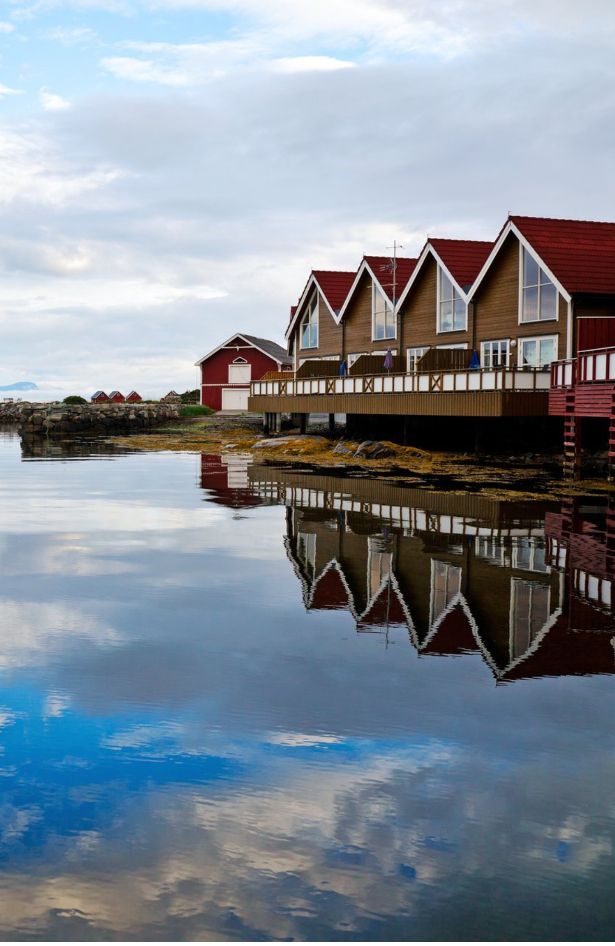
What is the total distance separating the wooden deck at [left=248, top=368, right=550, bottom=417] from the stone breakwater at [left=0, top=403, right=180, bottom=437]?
23.2 m

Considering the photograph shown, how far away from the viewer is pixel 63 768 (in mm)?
6469

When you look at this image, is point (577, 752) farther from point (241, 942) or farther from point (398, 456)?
point (398, 456)

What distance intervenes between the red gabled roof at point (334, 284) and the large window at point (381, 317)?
4278 mm

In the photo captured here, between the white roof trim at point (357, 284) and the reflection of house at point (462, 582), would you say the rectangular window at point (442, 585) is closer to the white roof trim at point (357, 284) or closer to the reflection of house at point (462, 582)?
the reflection of house at point (462, 582)

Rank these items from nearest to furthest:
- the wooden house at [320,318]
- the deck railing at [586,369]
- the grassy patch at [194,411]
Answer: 1. the deck railing at [586,369]
2. the wooden house at [320,318]
3. the grassy patch at [194,411]

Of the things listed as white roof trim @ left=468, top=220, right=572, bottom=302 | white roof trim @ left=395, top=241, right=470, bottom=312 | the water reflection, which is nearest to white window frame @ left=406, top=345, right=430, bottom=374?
white roof trim @ left=395, top=241, right=470, bottom=312

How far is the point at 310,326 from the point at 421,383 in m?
20.3

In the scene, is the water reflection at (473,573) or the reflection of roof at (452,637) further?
the water reflection at (473,573)

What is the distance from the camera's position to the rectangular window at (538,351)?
34781mm

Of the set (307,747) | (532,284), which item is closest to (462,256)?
(532,284)

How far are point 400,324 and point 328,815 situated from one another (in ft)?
137

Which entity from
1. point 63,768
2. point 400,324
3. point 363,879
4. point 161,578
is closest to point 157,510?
point 161,578

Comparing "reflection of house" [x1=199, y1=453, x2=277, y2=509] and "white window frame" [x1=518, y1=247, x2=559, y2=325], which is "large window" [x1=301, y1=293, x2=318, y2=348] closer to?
"reflection of house" [x1=199, y1=453, x2=277, y2=509]

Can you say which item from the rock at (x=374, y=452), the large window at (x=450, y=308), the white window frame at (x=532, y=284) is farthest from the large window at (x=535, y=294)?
the rock at (x=374, y=452)
